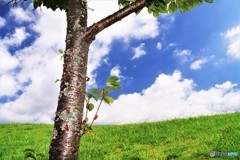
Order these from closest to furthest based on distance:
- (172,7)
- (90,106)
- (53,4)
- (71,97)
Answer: (71,97)
(90,106)
(172,7)
(53,4)

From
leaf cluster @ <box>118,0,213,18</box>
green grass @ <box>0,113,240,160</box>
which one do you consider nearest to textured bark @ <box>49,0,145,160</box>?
leaf cluster @ <box>118,0,213,18</box>

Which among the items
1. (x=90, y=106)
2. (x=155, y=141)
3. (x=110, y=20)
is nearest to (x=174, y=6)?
(x=110, y=20)

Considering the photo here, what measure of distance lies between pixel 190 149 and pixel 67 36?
31.6 feet

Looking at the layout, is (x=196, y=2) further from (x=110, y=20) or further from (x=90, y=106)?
(x=90, y=106)

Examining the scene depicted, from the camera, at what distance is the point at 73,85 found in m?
3.63

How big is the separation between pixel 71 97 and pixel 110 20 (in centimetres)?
102

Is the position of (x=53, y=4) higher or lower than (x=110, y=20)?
higher

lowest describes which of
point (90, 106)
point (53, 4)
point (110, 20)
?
point (90, 106)

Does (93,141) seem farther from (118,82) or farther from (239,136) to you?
(118,82)

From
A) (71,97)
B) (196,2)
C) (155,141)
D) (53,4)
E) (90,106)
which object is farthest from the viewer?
(155,141)

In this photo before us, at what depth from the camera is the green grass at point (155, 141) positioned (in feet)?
41.0

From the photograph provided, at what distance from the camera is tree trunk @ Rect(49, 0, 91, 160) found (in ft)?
11.6

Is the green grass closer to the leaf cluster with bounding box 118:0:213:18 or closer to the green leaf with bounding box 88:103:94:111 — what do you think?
the leaf cluster with bounding box 118:0:213:18

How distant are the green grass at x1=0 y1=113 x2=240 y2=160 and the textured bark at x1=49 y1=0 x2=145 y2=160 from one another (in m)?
8.35
